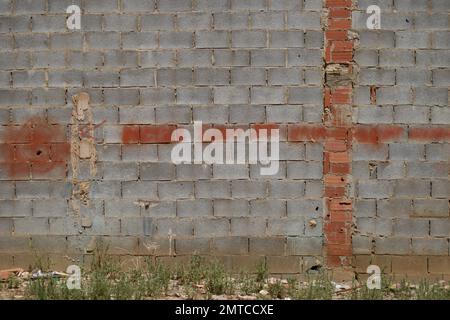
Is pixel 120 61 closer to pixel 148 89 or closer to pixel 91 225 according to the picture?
pixel 148 89

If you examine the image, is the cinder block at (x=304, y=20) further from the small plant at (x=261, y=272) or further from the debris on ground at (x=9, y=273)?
the debris on ground at (x=9, y=273)

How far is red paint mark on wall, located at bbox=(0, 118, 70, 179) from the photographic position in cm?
565

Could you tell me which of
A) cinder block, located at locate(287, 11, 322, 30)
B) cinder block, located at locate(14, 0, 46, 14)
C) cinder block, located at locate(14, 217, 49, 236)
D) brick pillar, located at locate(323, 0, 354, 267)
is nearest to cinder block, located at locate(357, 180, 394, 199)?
brick pillar, located at locate(323, 0, 354, 267)

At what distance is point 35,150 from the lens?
566 cm

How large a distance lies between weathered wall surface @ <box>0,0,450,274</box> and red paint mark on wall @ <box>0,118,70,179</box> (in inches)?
0.6

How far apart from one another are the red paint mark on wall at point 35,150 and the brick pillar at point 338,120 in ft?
8.73

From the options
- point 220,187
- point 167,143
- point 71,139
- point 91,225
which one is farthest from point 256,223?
point 71,139

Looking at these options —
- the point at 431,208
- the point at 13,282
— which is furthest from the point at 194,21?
the point at 13,282

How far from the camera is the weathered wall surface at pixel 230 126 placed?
5.48 metres

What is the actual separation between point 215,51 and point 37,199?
7.76 ft

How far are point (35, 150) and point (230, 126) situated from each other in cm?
201

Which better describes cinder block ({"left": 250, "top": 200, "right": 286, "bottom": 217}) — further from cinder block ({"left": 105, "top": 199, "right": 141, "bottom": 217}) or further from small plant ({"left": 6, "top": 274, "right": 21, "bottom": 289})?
small plant ({"left": 6, "top": 274, "right": 21, "bottom": 289})

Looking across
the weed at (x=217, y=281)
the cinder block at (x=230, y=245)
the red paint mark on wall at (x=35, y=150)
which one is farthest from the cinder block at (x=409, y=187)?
the red paint mark on wall at (x=35, y=150)

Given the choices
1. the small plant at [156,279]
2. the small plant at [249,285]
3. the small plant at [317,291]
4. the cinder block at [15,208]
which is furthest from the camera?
the cinder block at [15,208]
